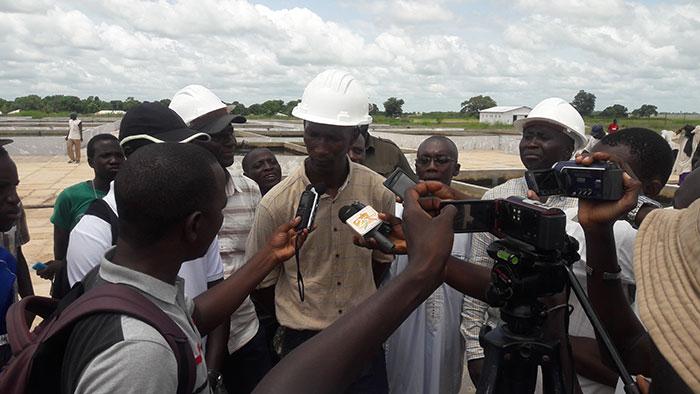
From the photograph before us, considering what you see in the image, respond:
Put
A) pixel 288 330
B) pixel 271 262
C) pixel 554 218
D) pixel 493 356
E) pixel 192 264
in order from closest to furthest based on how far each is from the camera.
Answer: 1. pixel 554 218
2. pixel 493 356
3. pixel 271 262
4. pixel 192 264
5. pixel 288 330

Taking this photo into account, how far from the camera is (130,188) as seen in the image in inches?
54.8

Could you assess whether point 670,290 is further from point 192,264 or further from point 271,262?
point 192,264

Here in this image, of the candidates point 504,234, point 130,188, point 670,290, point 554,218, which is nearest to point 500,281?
point 504,234

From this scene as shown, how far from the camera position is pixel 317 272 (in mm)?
2709

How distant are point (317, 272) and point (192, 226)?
1312 millimetres

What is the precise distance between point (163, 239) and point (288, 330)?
1.43m

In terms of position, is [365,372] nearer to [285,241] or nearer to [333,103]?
[285,241]

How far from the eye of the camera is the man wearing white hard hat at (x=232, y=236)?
2.81 m

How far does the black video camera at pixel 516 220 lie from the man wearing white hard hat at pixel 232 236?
1493 millimetres

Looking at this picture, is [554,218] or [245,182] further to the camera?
[245,182]

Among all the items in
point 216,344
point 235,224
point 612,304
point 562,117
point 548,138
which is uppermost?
point 562,117

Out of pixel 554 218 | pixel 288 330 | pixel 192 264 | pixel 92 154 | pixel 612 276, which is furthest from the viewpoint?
pixel 92 154

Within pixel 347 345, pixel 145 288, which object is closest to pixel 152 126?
pixel 145 288

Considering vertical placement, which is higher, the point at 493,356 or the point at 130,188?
the point at 130,188
